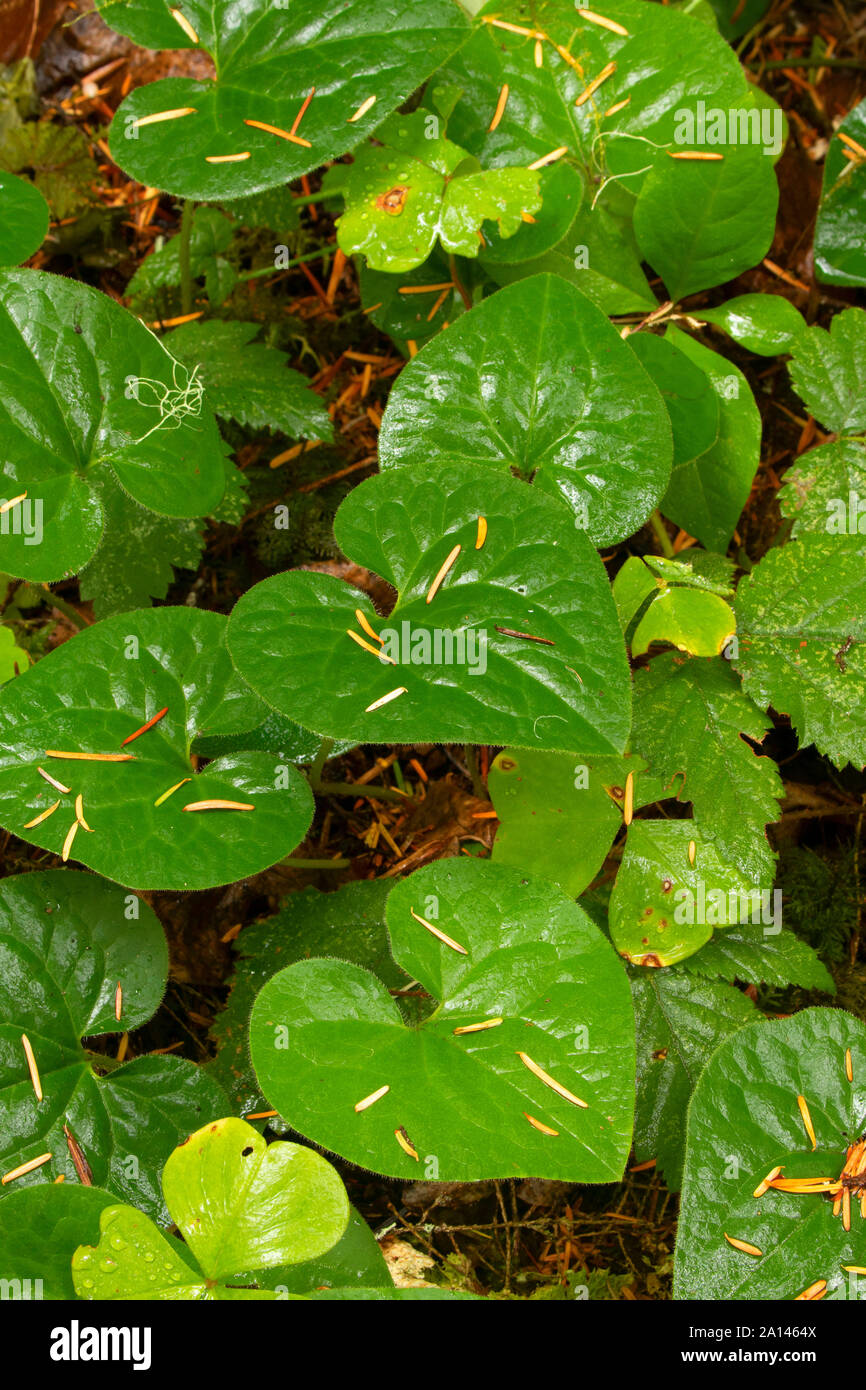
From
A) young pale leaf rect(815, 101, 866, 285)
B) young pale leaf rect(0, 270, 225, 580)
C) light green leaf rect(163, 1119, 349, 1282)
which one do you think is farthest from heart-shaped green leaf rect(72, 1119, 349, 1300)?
young pale leaf rect(815, 101, 866, 285)

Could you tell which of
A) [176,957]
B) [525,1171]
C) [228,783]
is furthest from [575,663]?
[176,957]

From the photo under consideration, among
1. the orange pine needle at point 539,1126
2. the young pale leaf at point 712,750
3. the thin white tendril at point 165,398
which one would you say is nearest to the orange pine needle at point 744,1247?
the orange pine needle at point 539,1126

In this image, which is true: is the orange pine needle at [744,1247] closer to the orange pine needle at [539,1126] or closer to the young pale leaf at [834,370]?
the orange pine needle at [539,1126]

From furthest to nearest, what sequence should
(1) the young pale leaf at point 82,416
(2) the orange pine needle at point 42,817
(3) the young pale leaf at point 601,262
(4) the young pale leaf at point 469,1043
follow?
1. (3) the young pale leaf at point 601,262
2. (1) the young pale leaf at point 82,416
3. (2) the orange pine needle at point 42,817
4. (4) the young pale leaf at point 469,1043

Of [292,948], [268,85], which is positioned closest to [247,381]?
[268,85]

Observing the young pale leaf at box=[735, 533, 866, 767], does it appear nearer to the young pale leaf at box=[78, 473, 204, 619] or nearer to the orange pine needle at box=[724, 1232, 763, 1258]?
the orange pine needle at box=[724, 1232, 763, 1258]

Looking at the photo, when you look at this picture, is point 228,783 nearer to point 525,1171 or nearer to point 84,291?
point 525,1171
